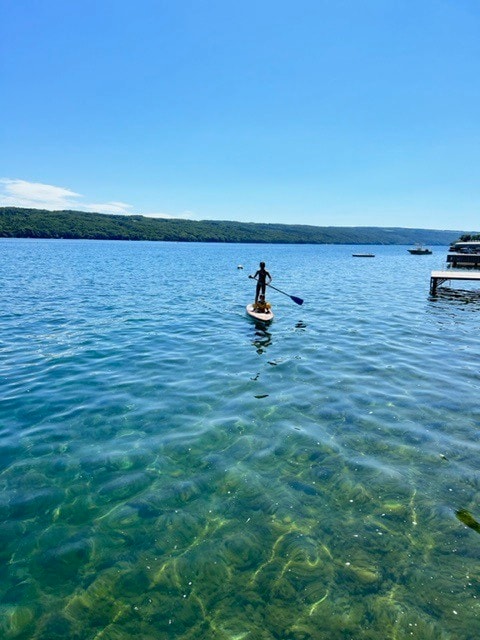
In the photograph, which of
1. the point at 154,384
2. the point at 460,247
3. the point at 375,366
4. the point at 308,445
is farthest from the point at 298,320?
the point at 460,247

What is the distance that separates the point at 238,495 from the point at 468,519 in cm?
409

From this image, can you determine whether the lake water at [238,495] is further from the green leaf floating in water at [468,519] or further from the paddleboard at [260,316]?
the paddleboard at [260,316]

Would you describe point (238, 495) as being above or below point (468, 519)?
below

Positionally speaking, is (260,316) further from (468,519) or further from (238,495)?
(468,519)

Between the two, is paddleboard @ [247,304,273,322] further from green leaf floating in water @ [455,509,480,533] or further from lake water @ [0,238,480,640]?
green leaf floating in water @ [455,509,480,533]

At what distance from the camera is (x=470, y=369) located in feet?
46.0

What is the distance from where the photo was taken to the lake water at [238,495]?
5.05m

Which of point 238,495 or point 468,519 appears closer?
point 468,519

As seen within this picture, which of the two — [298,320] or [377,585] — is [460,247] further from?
[377,585]

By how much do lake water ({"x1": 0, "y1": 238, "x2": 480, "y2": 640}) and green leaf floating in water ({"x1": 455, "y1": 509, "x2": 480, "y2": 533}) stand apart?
57 millimetres

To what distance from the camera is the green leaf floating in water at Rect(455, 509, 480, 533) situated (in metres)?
6.45

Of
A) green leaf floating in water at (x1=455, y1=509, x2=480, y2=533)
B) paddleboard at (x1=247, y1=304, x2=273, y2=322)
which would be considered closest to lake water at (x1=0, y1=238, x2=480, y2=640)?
green leaf floating in water at (x1=455, y1=509, x2=480, y2=533)

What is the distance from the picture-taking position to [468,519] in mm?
6609

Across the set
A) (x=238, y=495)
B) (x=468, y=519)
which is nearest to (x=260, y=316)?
(x=238, y=495)
